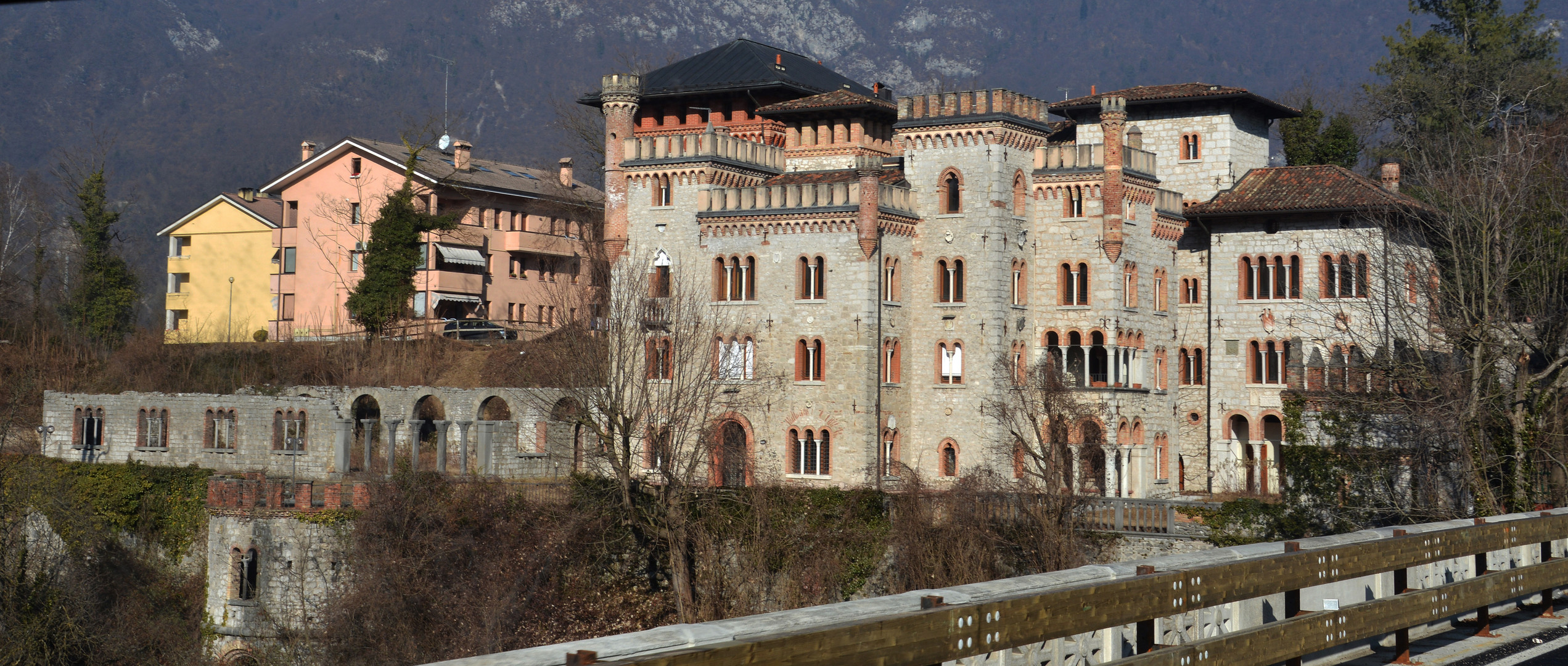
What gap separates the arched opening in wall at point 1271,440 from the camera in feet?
159

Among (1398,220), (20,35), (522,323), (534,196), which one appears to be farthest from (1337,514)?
(20,35)

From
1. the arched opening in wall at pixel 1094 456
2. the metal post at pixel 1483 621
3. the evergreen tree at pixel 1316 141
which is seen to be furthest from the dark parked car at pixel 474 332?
the metal post at pixel 1483 621

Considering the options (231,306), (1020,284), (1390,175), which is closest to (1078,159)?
(1020,284)

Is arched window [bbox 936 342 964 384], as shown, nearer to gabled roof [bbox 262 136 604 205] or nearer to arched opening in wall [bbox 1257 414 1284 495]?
arched opening in wall [bbox 1257 414 1284 495]

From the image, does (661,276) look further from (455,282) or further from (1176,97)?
(455,282)

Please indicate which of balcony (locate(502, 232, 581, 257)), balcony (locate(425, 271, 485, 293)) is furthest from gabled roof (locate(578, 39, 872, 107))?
balcony (locate(425, 271, 485, 293))

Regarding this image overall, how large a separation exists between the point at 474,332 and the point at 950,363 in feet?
75.0

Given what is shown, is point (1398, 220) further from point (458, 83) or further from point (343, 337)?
point (458, 83)

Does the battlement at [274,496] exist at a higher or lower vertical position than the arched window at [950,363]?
lower

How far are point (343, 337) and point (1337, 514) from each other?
127ft

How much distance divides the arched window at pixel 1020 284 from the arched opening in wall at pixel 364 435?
19916mm

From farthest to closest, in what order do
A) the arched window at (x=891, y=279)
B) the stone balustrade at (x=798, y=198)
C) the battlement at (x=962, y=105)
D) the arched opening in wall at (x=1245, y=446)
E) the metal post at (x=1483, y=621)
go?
1. the arched opening in wall at (x=1245, y=446)
2. the battlement at (x=962, y=105)
3. the arched window at (x=891, y=279)
4. the stone balustrade at (x=798, y=198)
5. the metal post at (x=1483, y=621)

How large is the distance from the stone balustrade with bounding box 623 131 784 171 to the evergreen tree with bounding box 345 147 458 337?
16120 mm

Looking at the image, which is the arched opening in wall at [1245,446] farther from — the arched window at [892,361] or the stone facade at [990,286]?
the arched window at [892,361]
